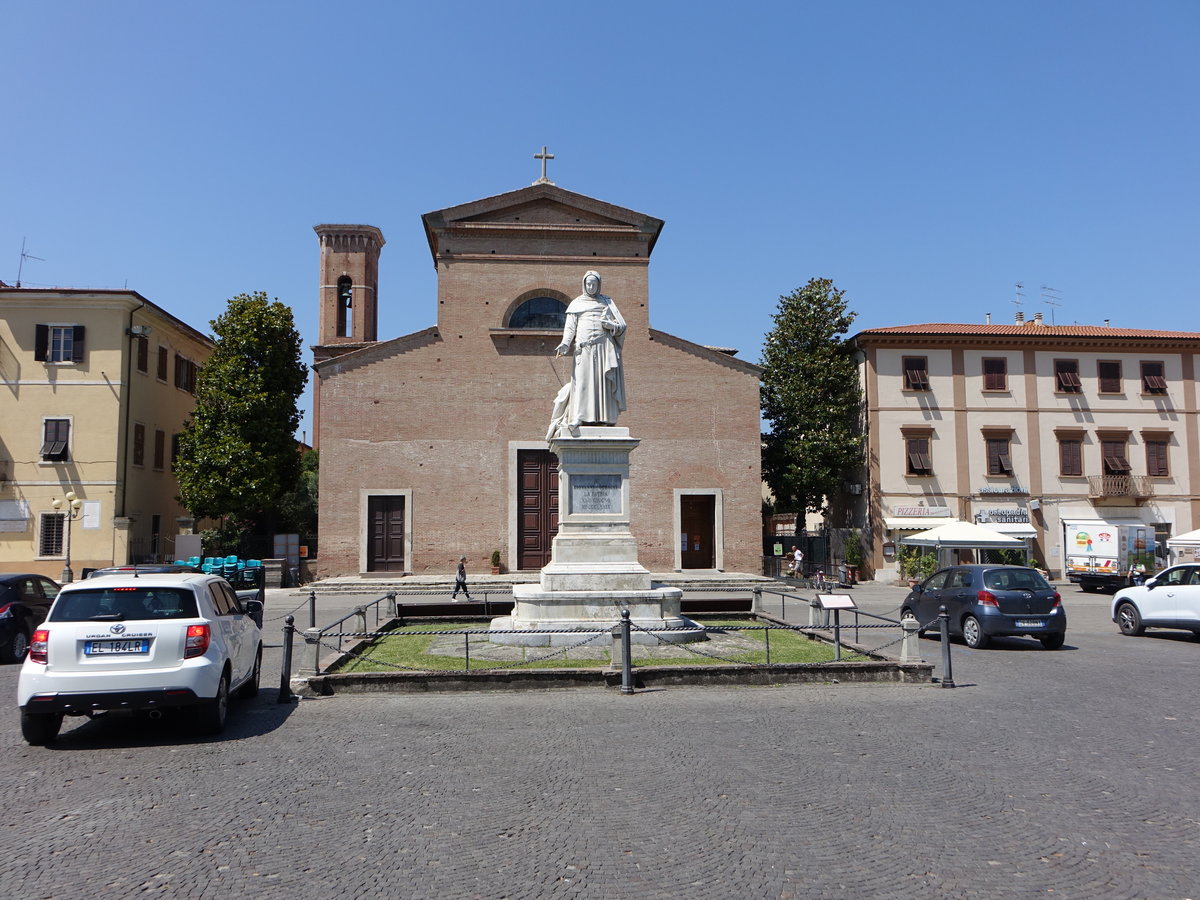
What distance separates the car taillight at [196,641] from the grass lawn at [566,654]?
8.21ft

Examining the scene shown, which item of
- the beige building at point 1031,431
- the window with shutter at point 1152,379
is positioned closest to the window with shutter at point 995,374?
the beige building at point 1031,431

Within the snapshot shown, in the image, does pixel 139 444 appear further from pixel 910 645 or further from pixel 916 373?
pixel 910 645

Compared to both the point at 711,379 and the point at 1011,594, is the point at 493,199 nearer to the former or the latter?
the point at 711,379

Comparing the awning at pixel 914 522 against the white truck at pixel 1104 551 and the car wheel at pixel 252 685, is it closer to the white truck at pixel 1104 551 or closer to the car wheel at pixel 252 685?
the white truck at pixel 1104 551

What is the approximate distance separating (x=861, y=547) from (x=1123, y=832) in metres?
29.8

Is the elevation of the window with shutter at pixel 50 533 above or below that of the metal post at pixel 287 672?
above

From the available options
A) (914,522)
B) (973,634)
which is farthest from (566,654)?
(914,522)

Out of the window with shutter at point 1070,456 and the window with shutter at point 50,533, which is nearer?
the window with shutter at point 50,533

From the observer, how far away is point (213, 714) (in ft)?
26.1

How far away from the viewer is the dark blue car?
14148 mm

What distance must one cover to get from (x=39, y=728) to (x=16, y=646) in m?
6.62

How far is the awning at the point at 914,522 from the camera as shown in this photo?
33969 mm

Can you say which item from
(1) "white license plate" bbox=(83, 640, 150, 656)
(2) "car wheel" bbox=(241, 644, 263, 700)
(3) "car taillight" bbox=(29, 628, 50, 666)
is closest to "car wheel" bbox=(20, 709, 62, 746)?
(3) "car taillight" bbox=(29, 628, 50, 666)

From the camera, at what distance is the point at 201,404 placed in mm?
32844
